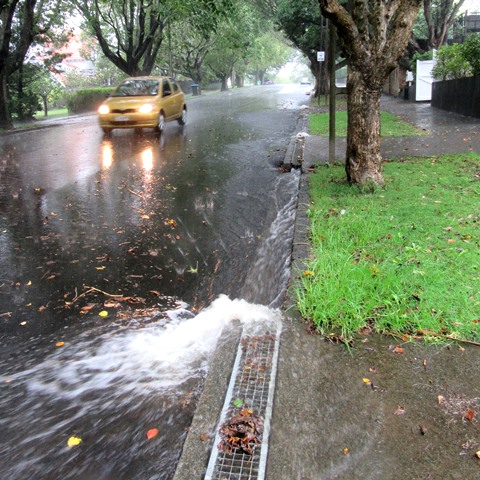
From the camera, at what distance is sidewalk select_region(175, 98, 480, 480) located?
2.34m

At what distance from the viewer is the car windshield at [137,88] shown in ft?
49.2

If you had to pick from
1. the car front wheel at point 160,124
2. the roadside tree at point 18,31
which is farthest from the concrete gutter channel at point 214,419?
the roadside tree at point 18,31

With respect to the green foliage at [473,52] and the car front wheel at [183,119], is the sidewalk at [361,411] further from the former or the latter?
the car front wheel at [183,119]

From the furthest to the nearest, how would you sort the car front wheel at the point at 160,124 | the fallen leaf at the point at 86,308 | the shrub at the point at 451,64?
1. the shrub at the point at 451,64
2. the car front wheel at the point at 160,124
3. the fallen leaf at the point at 86,308

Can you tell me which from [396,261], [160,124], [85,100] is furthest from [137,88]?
[85,100]

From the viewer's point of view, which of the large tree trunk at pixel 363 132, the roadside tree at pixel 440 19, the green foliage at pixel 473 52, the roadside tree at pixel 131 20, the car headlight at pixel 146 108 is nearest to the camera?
the large tree trunk at pixel 363 132

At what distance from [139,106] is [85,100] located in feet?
70.1

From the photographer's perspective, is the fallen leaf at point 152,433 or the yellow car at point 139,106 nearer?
the fallen leaf at point 152,433

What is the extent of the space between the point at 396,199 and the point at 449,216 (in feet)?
2.93

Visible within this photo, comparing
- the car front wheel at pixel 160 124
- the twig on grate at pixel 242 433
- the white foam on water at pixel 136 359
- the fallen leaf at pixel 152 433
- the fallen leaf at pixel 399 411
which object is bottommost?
the fallen leaf at pixel 152 433

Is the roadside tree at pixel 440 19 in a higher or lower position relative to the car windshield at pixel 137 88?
higher

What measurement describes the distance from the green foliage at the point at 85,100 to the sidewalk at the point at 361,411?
32.9 m

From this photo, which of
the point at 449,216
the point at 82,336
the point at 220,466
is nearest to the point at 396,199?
the point at 449,216

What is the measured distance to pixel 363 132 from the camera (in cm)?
640
